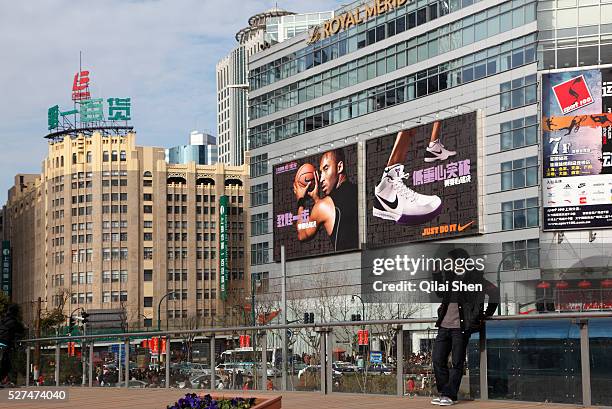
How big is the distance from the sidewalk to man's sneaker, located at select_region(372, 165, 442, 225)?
59989 mm

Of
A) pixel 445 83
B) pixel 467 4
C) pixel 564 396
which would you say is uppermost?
pixel 467 4

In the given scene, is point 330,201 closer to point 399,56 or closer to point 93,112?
point 399,56

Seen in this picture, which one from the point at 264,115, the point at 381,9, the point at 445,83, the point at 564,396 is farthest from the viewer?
the point at 264,115

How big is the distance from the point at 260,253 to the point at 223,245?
6974cm

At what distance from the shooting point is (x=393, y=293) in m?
89.7

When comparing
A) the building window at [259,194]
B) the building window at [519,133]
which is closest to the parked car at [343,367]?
the building window at [519,133]

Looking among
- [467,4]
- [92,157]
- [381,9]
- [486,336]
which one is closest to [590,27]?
[467,4]

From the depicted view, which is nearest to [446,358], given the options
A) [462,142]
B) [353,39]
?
[462,142]

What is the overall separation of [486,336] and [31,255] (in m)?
178

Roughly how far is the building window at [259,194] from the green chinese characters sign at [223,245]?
2566 inches

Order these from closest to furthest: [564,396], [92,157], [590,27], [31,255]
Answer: [564,396]
[590,27]
[92,157]
[31,255]

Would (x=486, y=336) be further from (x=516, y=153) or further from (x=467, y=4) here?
(x=467, y=4)

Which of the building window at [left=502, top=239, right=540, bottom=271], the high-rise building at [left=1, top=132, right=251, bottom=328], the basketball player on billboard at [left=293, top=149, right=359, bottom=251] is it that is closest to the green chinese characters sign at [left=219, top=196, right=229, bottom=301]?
the high-rise building at [left=1, top=132, right=251, bottom=328]

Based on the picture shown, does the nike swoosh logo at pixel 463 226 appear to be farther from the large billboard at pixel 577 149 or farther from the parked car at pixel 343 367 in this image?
the parked car at pixel 343 367
